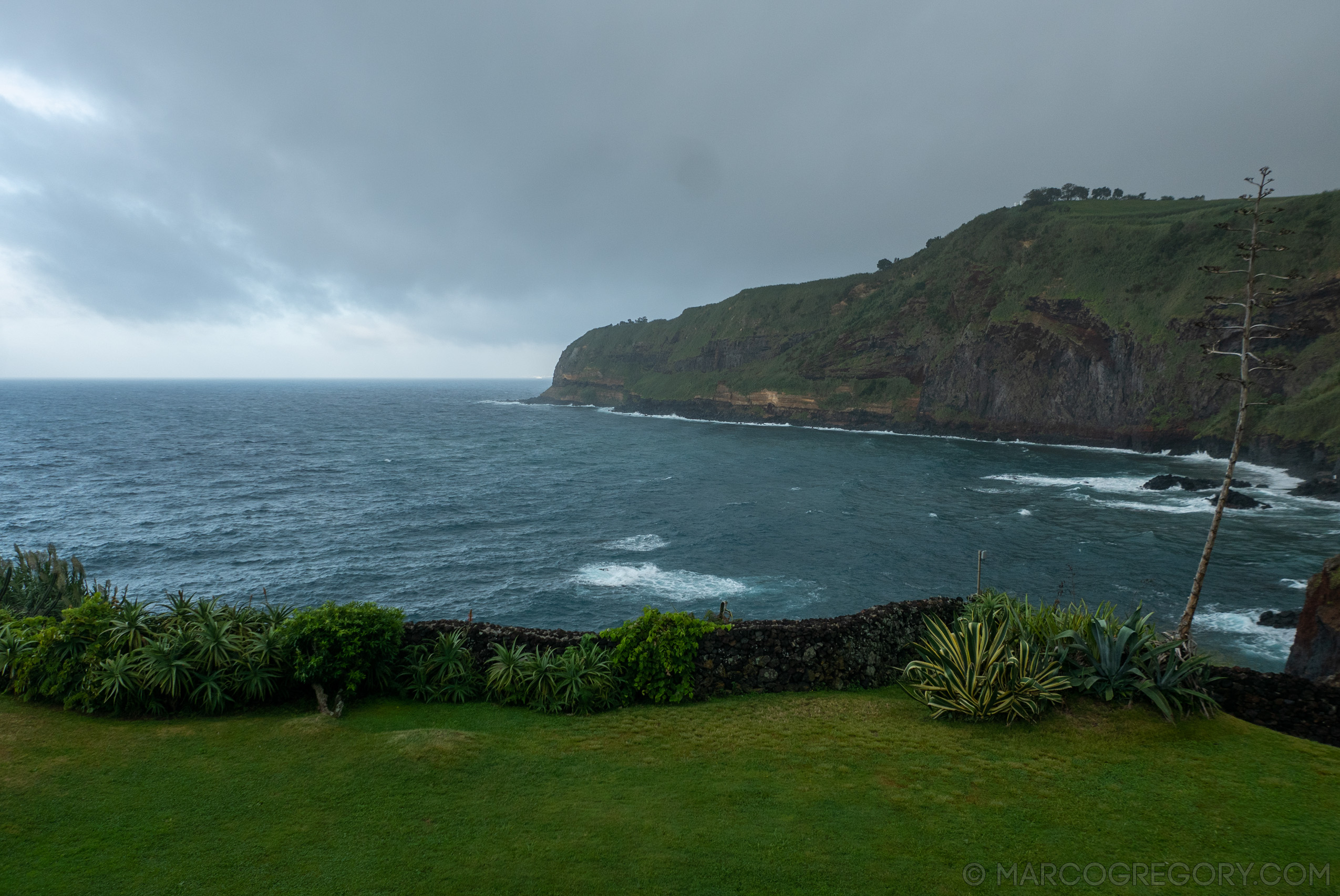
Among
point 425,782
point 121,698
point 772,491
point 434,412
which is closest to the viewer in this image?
point 425,782

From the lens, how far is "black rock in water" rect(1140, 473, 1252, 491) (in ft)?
163

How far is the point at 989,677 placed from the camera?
10570 millimetres

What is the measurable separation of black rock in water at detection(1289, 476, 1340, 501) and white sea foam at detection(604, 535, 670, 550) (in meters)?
46.2

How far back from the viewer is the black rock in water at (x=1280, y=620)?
2528 centimetres

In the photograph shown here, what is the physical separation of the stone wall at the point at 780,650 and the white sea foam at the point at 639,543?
25.1 metres

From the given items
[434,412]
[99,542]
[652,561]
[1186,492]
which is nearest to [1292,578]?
[1186,492]

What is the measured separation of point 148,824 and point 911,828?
8.89 m

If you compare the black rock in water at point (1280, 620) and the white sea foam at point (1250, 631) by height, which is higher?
the black rock in water at point (1280, 620)

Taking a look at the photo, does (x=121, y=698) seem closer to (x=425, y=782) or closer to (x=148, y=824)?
(x=148, y=824)

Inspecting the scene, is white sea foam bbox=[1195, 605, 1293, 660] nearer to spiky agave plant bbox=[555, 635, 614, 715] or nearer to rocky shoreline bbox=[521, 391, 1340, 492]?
spiky agave plant bbox=[555, 635, 614, 715]

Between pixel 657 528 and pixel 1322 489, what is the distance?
47067mm

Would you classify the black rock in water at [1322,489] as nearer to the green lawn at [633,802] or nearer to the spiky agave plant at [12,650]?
the green lawn at [633,802]

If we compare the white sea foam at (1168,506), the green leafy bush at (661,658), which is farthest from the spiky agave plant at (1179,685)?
the white sea foam at (1168,506)

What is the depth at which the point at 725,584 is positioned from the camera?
31.3m
